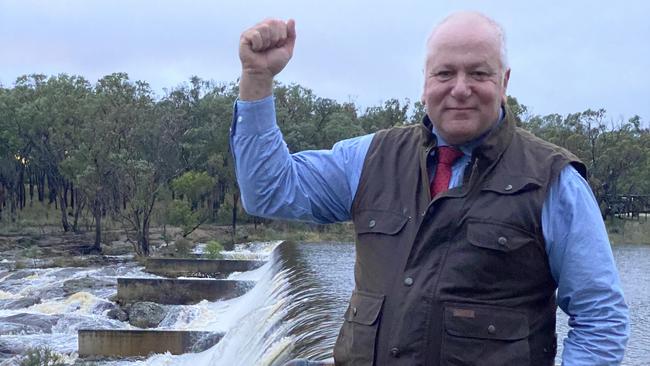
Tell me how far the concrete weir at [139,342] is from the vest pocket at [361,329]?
1007 cm

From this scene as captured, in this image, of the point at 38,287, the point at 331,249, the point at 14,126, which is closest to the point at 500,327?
the point at 38,287

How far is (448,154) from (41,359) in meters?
10.9

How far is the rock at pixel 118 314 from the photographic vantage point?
1571 centimetres

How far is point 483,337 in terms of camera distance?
1.92 metres

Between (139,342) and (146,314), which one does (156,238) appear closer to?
(146,314)

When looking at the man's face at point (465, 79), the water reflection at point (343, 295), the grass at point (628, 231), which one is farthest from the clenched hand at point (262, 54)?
the grass at point (628, 231)

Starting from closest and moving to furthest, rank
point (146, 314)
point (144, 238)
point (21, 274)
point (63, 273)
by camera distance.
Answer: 1. point (146, 314)
2. point (21, 274)
3. point (63, 273)
4. point (144, 238)

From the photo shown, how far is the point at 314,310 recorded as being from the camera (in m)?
9.21

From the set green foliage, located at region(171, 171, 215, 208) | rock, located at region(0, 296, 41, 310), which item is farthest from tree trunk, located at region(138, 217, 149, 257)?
rock, located at region(0, 296, 41, 310)

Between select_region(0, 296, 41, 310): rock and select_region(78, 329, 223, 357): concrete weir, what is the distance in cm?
539

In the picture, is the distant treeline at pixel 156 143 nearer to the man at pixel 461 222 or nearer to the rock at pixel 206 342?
the rock at pixel 206 342

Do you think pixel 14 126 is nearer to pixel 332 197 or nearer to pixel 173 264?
pixel 173 264

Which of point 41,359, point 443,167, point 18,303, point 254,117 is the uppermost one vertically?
point 254,117

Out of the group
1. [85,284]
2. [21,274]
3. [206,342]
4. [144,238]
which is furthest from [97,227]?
[206,342]
